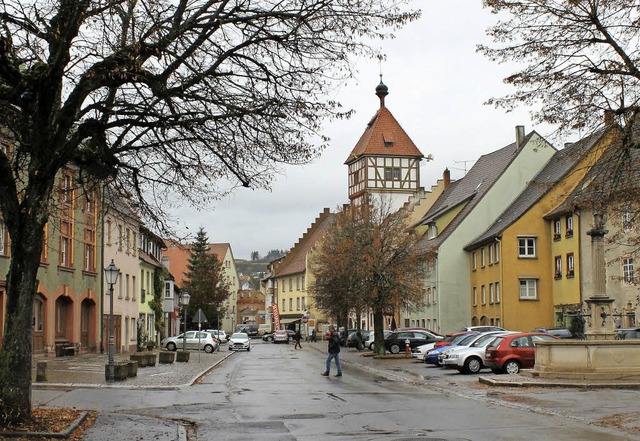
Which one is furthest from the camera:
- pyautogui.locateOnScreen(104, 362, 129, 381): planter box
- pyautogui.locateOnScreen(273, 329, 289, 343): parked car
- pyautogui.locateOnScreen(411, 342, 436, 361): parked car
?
pyautogui.locateOnScreen(273, 329, 289, 343): parked car

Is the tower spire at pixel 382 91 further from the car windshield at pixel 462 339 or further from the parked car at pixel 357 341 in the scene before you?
the car windshield at pixel 462 339

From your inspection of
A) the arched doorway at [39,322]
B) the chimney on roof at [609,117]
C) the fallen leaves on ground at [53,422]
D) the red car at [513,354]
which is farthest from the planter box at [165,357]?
the chimney on roof at [609,117]

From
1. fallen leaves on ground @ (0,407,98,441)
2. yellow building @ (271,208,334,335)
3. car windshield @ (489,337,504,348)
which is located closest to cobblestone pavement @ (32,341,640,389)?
car windshield @ (489,337,504,348)

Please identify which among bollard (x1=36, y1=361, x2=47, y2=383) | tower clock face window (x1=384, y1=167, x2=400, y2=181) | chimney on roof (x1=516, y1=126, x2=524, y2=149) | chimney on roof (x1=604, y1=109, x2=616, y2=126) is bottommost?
bollard (x1=36, y1=361, x2=47, y2=383)

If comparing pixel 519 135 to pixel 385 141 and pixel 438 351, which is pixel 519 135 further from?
pixel 438 351

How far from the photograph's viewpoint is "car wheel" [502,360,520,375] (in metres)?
29.8

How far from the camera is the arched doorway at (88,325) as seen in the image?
47188 mm

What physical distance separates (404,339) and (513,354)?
22014 millimetres

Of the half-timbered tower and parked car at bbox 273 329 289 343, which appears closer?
the half-timbered tower

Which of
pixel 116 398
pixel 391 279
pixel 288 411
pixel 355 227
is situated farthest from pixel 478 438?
pixel 355 227

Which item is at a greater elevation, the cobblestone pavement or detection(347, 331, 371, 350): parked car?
the cobblestone pavement

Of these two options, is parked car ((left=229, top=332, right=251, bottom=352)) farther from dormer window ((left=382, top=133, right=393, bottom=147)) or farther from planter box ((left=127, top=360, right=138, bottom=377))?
planter box ((left=127, top=360, right=138, bottom=377))

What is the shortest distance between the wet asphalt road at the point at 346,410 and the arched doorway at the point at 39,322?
1432cm

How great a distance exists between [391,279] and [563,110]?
110 feet
